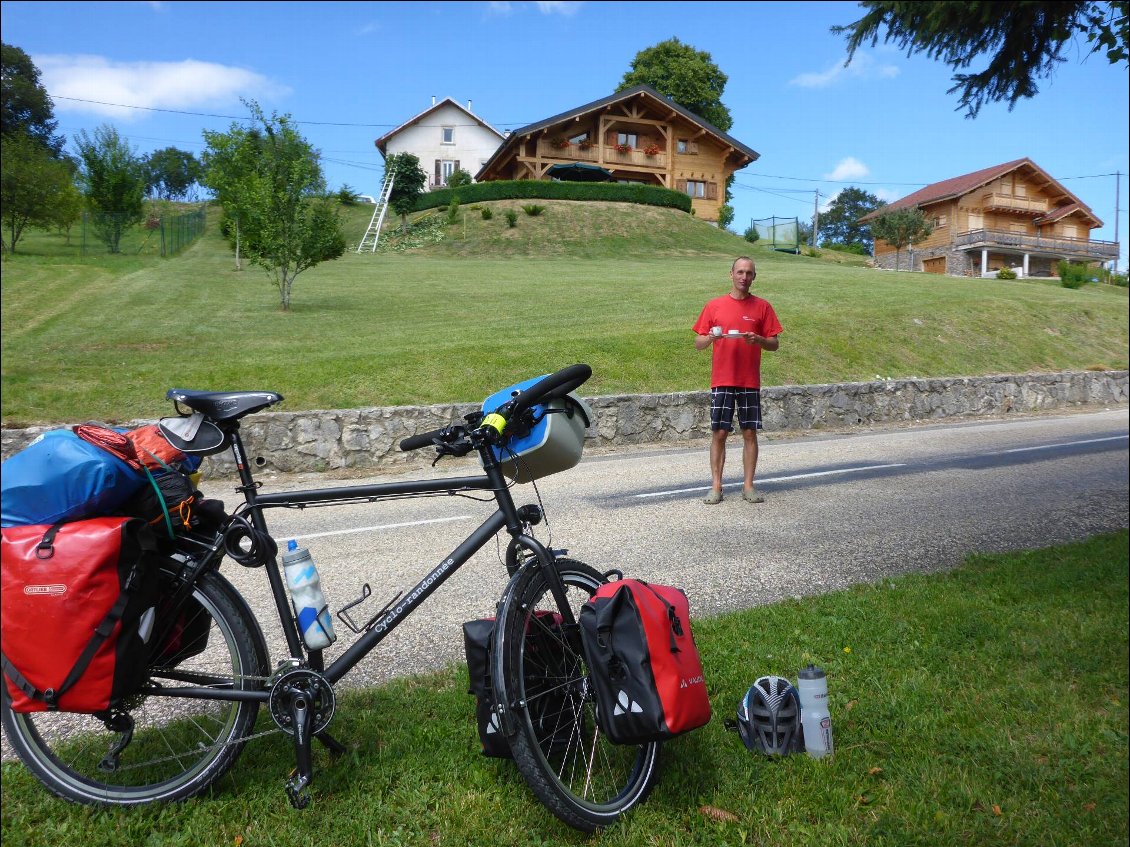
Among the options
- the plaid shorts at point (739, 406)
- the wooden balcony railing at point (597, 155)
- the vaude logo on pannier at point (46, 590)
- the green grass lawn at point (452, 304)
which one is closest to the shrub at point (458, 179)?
the green grass lawn at point (452, 304)

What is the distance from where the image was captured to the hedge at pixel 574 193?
656 cm

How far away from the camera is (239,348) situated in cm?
815

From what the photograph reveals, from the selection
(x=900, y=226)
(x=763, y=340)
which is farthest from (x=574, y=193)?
(x=900, y=226)

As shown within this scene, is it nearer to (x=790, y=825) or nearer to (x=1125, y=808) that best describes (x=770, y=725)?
(x=790, y=825)

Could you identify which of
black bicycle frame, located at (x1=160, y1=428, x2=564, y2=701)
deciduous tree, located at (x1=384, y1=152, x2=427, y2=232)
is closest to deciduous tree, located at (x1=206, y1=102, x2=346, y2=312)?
deciduous tree, located at (x1=384, y1=152, x2=427, y2=232)

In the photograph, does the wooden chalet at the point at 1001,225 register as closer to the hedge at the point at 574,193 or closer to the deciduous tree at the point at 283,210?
the hedge at the point at 574,193

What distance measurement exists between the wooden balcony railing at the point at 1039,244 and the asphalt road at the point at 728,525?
6.88 feet

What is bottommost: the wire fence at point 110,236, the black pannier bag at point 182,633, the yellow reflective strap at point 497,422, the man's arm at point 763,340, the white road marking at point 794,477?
the white road marking at point 794,477

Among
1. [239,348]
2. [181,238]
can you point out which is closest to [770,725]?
[181,238]

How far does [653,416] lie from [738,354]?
4.96 m

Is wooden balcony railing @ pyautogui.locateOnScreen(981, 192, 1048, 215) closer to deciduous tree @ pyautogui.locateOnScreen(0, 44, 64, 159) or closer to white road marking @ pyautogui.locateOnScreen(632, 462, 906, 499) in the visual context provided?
white road marking @ pyautogui.locateOnScreen(632, 462, 906, 499)

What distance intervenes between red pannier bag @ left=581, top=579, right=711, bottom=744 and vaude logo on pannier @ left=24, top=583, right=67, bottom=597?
1502mm

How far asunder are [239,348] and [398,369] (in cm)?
248

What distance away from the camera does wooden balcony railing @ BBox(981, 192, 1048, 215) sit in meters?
5.84
